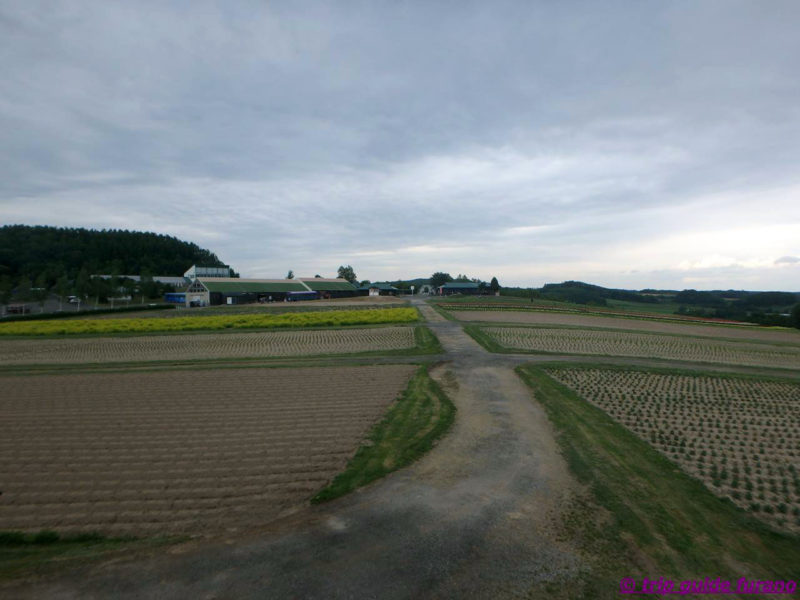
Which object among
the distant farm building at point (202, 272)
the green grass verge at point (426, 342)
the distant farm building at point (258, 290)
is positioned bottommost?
the green grass verge at point (426, 342)

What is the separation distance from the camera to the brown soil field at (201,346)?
27.9 metres

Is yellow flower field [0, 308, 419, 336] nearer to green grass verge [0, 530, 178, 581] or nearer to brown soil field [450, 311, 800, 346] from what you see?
brown soil field [450, 311, 800, 346]

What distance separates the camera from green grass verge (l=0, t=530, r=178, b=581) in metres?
6.43

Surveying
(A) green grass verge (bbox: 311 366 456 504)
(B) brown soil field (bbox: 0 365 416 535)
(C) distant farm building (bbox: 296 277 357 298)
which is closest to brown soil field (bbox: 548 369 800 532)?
(A) green grass verge (bbox: 311 366 456 504)

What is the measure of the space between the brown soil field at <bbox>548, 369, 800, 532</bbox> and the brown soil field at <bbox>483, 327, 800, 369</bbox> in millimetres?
7013

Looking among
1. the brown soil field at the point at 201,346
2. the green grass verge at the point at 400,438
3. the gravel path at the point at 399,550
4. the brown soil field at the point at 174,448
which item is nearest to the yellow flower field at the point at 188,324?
the brown soil field at the point at 201,346

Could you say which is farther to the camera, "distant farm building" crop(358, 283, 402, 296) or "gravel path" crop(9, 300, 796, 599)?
"distant farm building" crop(358, 283, 402, 296)

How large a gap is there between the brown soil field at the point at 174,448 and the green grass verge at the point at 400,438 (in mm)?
401

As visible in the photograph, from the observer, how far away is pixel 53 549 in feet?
22.8

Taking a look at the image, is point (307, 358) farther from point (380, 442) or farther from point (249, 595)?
point (249, 595)

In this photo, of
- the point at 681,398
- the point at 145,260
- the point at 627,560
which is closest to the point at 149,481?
the point at 627,560

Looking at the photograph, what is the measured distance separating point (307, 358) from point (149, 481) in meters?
16.5

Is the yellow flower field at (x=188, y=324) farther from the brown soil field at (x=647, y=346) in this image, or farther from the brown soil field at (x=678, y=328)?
the brown soil field at (x=647, y=346)

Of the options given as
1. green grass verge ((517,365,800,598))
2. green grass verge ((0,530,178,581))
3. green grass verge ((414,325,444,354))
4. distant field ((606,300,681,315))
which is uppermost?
distant field ((606,300,681,315))
